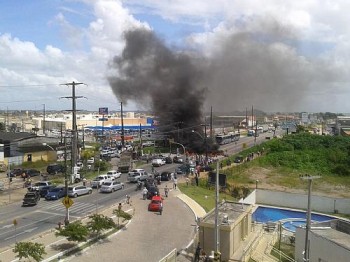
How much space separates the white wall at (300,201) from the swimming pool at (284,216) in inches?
51.7

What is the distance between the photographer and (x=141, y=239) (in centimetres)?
2494

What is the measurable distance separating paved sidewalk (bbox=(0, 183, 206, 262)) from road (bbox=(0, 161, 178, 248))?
1.72 metres

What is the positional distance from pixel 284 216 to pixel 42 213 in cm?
2372

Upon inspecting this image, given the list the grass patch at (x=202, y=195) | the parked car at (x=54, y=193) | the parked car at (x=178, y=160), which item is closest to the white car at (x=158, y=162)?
the parked car at (x=178, y=160)

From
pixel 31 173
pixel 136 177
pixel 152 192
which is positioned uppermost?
pixel 152 192

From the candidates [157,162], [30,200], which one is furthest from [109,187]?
[157,162]

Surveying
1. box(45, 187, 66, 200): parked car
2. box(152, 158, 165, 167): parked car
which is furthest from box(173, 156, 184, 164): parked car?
box(45, 187, 66, 200): parked car

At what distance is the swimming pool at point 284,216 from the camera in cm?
3891

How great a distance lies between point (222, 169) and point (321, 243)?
120 ft

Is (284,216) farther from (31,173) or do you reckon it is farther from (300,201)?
(31,173)

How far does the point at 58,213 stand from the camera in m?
31.8

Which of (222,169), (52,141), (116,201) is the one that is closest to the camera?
(116,201)

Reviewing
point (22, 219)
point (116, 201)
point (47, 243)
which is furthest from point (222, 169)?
point (47, 243)

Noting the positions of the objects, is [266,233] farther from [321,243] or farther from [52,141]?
[52,141]
